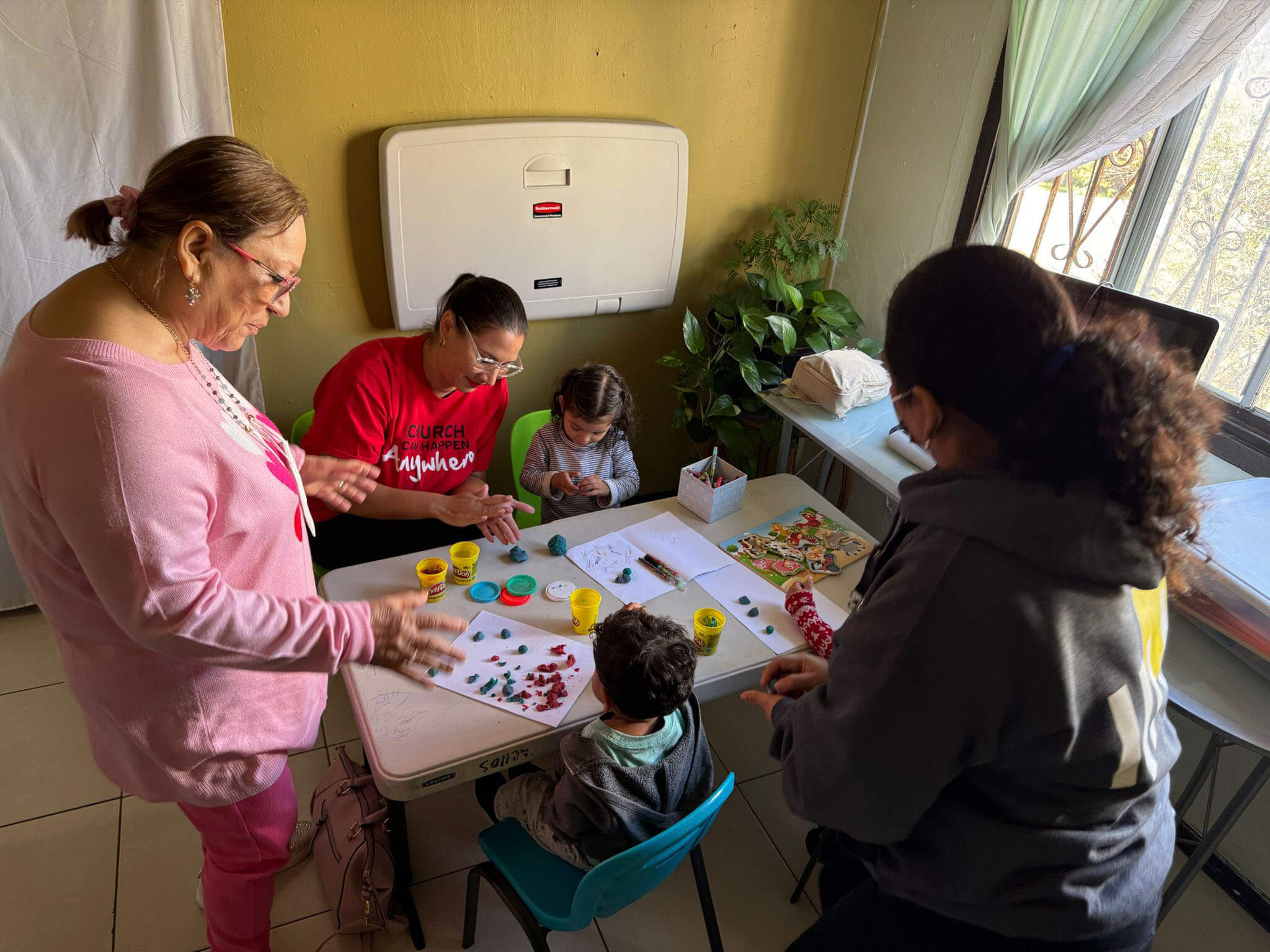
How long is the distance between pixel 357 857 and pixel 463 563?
0.72 meters

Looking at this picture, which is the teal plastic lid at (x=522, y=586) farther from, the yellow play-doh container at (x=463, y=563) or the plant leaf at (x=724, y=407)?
the plant leaf at (x=724, y=407)

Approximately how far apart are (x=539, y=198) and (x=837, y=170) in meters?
1.31

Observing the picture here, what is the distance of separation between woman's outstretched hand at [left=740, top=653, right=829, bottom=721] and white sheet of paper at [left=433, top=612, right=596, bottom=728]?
0.36 m

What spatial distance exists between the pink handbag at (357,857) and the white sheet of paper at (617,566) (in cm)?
71

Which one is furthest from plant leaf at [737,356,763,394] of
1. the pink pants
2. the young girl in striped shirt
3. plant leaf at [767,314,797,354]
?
the pink pants

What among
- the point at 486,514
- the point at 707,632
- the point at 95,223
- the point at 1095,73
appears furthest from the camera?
the point at 1095,73

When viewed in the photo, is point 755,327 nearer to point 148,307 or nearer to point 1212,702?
point 1212,702

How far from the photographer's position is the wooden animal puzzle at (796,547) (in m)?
2.01

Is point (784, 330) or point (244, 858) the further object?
point (784, 330)

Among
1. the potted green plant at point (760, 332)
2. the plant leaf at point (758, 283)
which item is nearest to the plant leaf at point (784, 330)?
the potted green plant at point (760, 332)

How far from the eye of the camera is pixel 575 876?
61.2 inches

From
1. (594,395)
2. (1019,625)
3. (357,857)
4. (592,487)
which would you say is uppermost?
(1019,625)

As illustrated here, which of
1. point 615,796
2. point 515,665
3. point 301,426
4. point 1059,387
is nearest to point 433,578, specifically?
point 515,665

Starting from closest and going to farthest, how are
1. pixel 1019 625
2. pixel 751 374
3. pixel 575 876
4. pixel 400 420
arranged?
pixel 1019 625
pixel 575 876
pixel 400 420
pixel 751 374
